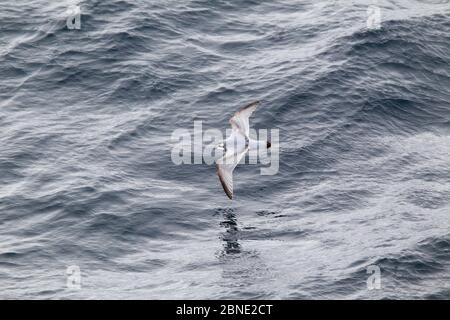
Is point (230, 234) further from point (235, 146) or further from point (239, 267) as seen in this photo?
point (235, 146)

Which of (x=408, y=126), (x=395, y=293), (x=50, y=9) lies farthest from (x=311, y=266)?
(x=50, y=9)

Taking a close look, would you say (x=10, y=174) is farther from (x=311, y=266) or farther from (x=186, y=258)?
(x=311, y=266)

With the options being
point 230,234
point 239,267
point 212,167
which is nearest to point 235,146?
point 230,234

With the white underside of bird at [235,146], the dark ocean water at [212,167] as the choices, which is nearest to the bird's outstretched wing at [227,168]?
the white underside of bird at [235,146]

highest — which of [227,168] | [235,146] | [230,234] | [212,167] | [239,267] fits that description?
[235,146]

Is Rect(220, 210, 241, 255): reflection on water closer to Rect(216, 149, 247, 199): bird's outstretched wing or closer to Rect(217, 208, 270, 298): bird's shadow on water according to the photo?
Rect(217, 208, 270, 298): bird's shadow on water
